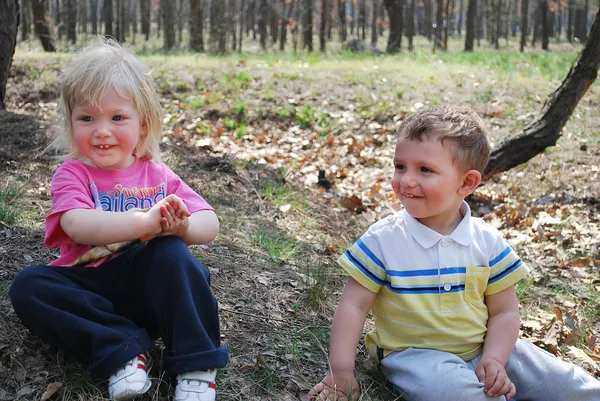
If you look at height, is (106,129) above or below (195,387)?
above

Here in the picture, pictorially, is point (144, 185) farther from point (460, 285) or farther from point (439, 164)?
point (460, 285)

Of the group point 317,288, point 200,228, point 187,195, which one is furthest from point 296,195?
point 200,228

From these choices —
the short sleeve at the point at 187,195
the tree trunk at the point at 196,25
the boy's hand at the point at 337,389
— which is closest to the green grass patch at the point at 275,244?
the short sleeve at the point at 187,195

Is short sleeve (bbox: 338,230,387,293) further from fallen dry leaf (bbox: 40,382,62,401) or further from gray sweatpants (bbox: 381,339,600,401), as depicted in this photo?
fallen dry leaf (bbox: 40,382,62,401)

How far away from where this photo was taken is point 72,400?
6.78 ft

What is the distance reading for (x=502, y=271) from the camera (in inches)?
94.3

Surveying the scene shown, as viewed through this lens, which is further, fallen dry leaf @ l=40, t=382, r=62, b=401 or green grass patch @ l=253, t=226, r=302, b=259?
green grass patch @ l=253, t=226, r=302, b=259

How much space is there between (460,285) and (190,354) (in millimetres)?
1048

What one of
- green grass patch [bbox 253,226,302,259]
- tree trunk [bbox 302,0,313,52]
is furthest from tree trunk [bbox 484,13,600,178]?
tree trunk [bbox 302,0,313,52]

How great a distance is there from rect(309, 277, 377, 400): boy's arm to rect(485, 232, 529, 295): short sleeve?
1.55 ft

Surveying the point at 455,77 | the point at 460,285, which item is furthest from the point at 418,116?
the point at 455,77

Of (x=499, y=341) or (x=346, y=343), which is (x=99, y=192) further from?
(x=499, y=341)

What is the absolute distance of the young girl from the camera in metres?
2.09

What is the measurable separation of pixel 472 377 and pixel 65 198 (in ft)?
5.30
